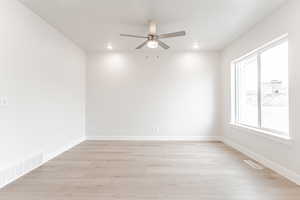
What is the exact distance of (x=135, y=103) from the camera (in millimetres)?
6020

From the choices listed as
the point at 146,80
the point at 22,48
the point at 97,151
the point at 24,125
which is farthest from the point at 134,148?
the point at 22,48

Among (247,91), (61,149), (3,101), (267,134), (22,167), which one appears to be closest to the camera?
(3,101)

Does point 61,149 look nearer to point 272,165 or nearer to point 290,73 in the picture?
point 272,165

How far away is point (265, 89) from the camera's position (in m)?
3.75

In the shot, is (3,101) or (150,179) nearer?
(3,101)

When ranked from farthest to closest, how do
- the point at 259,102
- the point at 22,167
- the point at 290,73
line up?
the point at 259,102
the point at 22,167
the point at 290,73

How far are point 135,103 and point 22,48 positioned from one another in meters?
3.43

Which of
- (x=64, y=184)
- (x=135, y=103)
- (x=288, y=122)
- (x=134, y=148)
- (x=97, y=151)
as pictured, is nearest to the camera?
(x=64, y=184)

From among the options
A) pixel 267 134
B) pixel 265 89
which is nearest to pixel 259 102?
pixel 265 89

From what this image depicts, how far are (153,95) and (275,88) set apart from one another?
329 centimetres

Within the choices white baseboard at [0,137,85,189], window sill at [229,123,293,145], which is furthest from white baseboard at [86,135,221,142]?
white baseboard at [0,137,85,189]

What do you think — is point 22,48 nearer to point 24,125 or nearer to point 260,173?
point 24,125

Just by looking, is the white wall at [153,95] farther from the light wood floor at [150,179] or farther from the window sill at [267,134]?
the light wood floor at [150,179]

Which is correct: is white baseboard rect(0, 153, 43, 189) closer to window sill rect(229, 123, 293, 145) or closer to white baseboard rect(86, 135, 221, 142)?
white baseboard rect(86, 135, 221, 142)
